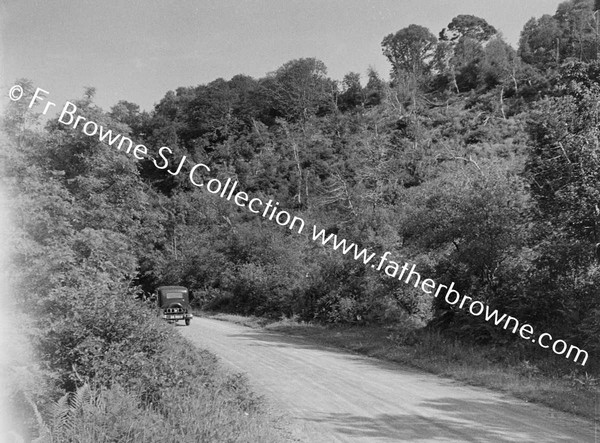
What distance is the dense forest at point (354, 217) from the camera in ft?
32.2

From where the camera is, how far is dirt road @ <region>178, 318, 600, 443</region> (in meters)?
7.79

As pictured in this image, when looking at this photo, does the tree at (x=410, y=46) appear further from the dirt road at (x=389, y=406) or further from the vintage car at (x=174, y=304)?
→ the dirt road at (x=389, y=406)

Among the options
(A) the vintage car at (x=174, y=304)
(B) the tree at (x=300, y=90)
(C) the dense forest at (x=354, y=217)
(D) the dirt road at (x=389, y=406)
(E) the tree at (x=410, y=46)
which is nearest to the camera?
(D) the dirt road at (x=389, y=406)

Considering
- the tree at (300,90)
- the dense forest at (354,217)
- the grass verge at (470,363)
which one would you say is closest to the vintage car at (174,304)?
the dense forest at (354,217)

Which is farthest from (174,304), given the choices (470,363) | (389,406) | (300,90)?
(300,90)

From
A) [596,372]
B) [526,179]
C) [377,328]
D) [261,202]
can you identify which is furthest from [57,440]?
[261,202]

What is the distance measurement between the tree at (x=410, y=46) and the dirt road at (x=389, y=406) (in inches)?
3417

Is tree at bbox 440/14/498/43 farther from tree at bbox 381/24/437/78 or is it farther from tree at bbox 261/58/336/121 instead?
tree at bbox 261/58/336/121

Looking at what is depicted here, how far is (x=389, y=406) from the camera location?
30.9ft

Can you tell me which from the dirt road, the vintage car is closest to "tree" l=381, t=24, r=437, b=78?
the vintage car

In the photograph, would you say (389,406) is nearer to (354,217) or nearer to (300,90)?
(354,217)

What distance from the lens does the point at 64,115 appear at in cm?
2048

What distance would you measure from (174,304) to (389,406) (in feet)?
61.4

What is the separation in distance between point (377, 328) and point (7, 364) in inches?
673
